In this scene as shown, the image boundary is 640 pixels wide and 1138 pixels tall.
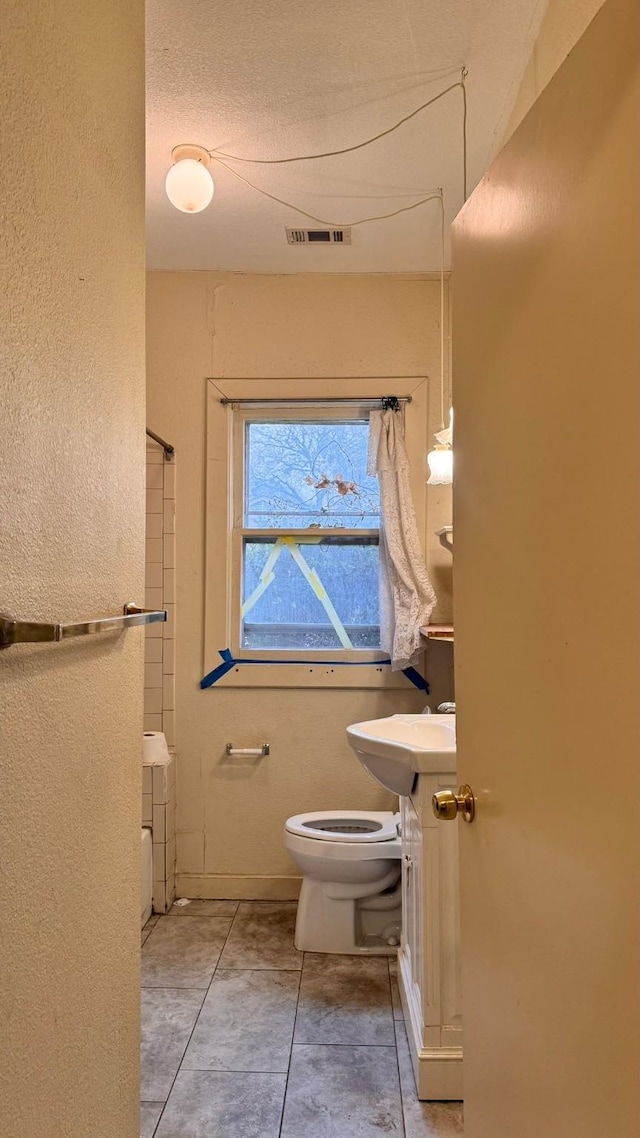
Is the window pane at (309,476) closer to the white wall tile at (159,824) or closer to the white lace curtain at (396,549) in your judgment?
the white lace curtain at (396,549)

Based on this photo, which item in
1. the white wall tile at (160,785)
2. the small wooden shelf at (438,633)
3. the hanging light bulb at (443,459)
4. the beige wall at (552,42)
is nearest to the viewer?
the beige wall at (552,42)

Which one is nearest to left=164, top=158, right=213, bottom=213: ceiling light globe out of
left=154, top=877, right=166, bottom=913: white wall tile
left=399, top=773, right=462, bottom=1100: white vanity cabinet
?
left=399, top=773, right=462, bottom=1100: white vanity cabinet

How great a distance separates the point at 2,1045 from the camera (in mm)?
718

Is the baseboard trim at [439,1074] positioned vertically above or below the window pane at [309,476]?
below

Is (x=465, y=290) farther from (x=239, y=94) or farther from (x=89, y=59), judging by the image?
(x=239, y=94)

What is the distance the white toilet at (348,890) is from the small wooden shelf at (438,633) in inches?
28.2

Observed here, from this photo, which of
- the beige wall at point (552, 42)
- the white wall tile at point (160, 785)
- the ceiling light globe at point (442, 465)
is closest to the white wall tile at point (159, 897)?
the white wall tile at point (160, 785)

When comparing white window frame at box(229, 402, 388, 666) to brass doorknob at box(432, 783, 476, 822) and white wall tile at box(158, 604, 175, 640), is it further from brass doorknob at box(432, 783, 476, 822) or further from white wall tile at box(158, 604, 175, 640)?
brass doorknob at box(432, 783, 476, 822)

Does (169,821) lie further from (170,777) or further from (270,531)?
(270,531)

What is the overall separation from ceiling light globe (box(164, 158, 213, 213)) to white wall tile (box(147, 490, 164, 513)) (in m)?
1.19

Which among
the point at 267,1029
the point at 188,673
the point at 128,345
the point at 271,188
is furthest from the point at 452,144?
the point at 267,1029

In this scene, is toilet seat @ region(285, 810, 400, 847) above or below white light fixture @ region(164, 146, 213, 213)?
below

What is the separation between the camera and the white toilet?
2.20 meters

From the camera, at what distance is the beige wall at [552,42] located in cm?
120
